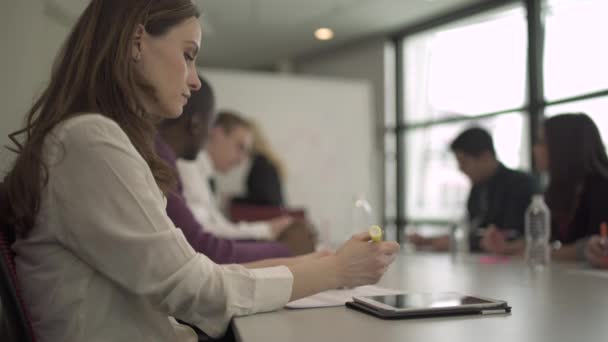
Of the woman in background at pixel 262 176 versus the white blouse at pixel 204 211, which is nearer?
the white blouse at pixel 204 211

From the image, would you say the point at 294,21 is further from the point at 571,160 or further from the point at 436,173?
the point at 571,160

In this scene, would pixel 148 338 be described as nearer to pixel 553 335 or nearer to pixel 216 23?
pixel 553 335

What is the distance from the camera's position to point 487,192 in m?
3.27

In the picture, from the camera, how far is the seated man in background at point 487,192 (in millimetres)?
2945

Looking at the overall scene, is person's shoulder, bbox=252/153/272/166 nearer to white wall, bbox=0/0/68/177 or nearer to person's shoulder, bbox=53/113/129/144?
white wall, bbox=0/0/68/177

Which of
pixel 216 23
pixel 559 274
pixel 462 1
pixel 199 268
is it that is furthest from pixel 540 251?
pixel 216 23

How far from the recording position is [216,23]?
18.2 ft

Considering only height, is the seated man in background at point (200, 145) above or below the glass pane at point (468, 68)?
below

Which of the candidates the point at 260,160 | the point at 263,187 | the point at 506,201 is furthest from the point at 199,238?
the point at 260,160

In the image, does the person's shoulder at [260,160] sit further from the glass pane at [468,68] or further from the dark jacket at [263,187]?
the glass pane at [468,68]

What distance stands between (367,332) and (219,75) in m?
4.61

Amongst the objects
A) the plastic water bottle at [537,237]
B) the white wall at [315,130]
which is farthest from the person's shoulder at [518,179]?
the white wall at [315,130]

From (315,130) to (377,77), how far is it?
113 cm

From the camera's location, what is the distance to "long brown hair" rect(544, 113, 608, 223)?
249 centimetres
